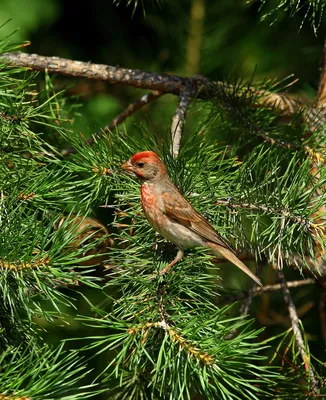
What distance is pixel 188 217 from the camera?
8.91 feet

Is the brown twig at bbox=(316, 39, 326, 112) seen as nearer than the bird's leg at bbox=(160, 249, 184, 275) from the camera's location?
No

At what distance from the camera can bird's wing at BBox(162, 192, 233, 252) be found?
103 inches

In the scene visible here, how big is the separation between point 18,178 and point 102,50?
272 centimetres

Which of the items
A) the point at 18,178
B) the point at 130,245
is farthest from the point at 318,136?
the point at 18,178

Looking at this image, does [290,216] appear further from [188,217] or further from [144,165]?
[144,165]

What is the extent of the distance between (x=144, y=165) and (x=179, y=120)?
0.92 feet

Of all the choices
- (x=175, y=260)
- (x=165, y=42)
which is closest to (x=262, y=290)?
(x=175, y=260)

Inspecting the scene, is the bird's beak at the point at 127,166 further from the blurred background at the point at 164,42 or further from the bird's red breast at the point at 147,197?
the blurred background at the point at 164,42

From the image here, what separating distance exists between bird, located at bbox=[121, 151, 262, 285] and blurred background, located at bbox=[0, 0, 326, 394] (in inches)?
71.3

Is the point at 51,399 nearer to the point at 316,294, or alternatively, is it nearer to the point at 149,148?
the point at 149,148

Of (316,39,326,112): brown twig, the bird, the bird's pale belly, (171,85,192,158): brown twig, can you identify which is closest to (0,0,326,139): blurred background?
(316,39,326,112): brown twig

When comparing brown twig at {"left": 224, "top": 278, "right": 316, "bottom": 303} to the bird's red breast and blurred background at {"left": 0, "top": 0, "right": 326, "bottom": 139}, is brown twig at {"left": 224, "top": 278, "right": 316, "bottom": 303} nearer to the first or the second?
the bird's red breast

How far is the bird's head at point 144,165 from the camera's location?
2.69m

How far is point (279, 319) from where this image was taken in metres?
3.78
